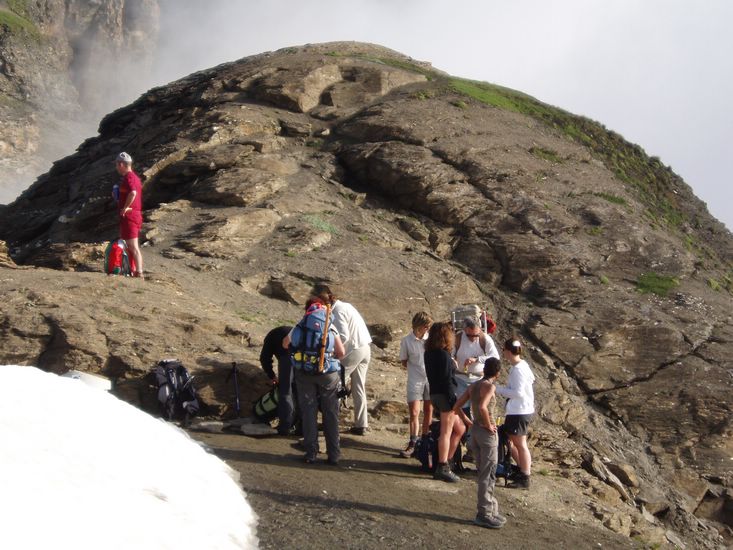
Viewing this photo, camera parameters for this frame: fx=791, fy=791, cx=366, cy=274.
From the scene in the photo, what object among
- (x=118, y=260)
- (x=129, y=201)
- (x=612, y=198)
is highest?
(x=612, y=198)

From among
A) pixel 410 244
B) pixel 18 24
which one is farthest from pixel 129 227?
pixel 18 24

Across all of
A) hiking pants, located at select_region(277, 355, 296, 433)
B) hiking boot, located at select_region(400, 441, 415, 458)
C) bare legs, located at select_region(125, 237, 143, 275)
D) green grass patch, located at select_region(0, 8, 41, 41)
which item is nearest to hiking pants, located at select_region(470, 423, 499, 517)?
hiking boot, located at select_region(400, 441, 415, 458)

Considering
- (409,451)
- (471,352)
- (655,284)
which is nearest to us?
(471,352)

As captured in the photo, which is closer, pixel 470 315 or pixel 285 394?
pixel 285 394

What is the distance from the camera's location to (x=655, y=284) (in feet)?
70.0

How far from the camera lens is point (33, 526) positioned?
541cm

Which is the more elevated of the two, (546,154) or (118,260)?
(546,154)

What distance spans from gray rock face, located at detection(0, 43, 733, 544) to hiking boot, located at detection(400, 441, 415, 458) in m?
Answer: 1.71

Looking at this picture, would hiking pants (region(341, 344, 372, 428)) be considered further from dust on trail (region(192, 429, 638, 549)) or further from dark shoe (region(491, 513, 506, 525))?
dark shoe (region(491, 513, 506, 525))

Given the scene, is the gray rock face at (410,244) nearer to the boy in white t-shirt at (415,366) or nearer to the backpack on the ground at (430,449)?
the boy in white t-shirt at (415,366)

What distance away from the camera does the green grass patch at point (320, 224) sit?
68.2 ft

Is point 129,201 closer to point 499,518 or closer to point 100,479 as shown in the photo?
point 100,479

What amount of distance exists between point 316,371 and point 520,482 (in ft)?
10.4

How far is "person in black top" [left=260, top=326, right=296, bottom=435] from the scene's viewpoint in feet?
34.9
